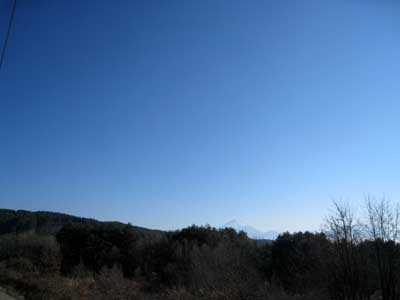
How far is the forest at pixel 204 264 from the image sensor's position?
36.5 ft

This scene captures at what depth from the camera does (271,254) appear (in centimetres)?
2856

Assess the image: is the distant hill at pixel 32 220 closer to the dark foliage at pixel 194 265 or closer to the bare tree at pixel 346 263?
the dark foliage at pixel 194 265

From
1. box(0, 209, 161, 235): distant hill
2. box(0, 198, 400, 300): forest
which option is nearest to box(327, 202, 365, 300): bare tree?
box(0, 198, 400, 300): forest

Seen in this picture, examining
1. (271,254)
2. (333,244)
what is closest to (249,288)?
(333,244)

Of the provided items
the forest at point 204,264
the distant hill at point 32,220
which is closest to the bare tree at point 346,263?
the forest at point 204,264

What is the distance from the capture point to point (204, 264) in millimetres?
19609

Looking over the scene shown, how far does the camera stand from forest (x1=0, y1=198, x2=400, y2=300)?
11.1 m

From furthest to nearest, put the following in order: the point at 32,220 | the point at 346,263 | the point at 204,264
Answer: the point at 32,220
the point at 204,264
the point at 346,263

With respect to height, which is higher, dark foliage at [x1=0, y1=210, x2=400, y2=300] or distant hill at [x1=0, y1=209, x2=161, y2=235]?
distant hill at [x1=0, y1=209, x2=161, y2=235]

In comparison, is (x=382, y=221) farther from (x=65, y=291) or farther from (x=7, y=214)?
(x=7, y=214)

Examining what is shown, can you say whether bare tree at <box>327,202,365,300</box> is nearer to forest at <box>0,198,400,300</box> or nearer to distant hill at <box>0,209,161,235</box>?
forest at <box>0,198,400,300</box>

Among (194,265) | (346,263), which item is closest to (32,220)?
(194,265)

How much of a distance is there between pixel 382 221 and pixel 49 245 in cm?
3338

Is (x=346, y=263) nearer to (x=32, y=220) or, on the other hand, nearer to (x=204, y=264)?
(x=204, y=264)
